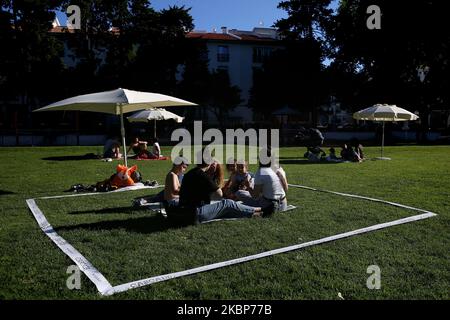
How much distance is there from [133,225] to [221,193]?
5.90 ft

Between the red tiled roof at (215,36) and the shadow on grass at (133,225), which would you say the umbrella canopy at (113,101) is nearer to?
the shadow on grass at (133,225)

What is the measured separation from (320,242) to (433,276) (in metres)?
1.67

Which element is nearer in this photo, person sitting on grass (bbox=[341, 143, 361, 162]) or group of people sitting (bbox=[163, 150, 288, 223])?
group of people sitting (bbox=[163, 150, 288, 223])

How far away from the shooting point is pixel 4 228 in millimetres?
7145

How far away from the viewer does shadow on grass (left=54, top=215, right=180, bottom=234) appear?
7090 millimetres

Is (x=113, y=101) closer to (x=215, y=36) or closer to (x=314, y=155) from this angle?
(x=314, y=155)

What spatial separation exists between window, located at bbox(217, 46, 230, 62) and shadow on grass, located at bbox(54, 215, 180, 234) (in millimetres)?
51370

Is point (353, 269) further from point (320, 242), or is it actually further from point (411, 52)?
point (411, 52)

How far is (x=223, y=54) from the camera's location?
57188 mm

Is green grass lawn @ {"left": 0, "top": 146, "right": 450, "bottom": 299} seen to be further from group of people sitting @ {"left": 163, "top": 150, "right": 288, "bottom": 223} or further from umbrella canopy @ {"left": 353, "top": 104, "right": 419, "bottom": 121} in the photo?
umbrella canopy @ {"left": 353, "top": 104, "right": 419, "bottom": 121}

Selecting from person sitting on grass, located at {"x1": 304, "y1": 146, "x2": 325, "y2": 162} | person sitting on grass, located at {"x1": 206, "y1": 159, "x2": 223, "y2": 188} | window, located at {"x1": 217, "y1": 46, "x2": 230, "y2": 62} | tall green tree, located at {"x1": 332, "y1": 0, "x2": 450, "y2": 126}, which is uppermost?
window, located at {"x1": 217, "y1": 46, "x2": 230, "y2": 62}

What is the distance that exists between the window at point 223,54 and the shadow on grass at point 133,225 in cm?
5137

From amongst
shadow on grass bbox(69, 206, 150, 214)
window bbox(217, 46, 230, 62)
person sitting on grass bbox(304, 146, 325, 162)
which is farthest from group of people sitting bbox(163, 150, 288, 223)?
window bbox(217, 46, 230, 62)
